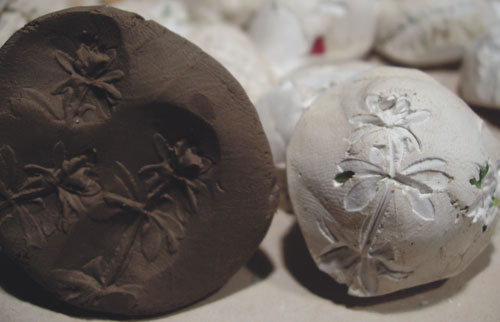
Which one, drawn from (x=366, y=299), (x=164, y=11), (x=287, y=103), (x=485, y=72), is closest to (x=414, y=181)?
(x=366, y=299)

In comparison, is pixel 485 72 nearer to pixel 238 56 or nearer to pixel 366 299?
pixel 238 56

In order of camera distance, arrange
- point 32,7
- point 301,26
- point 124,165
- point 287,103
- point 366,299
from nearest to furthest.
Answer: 1. point 124,165
2. point 366,299
3. point 287,103
4. point 32,7
5. point 301,26

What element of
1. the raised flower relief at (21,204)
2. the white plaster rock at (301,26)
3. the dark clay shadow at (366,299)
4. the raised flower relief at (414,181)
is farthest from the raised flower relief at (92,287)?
the white plaster rock at (301,26)

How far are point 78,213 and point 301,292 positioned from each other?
2.20ft

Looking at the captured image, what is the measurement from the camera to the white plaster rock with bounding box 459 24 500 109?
2.11m

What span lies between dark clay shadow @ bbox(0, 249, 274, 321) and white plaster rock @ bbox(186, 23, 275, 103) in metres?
0.71

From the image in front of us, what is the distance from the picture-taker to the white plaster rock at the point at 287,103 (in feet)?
5.41

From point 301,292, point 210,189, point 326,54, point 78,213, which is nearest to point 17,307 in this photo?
point 78,213

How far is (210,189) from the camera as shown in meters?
1.28

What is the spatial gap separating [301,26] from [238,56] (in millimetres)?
670

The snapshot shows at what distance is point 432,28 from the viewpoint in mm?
2498

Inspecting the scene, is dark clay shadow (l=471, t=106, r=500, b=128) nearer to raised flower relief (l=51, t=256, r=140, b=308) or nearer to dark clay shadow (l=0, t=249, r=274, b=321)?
dark clay shadow (l=0, t=249, r=274, b=321)

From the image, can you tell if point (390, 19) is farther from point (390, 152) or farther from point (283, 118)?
point (390, 152)

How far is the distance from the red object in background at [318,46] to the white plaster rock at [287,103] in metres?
0.90
